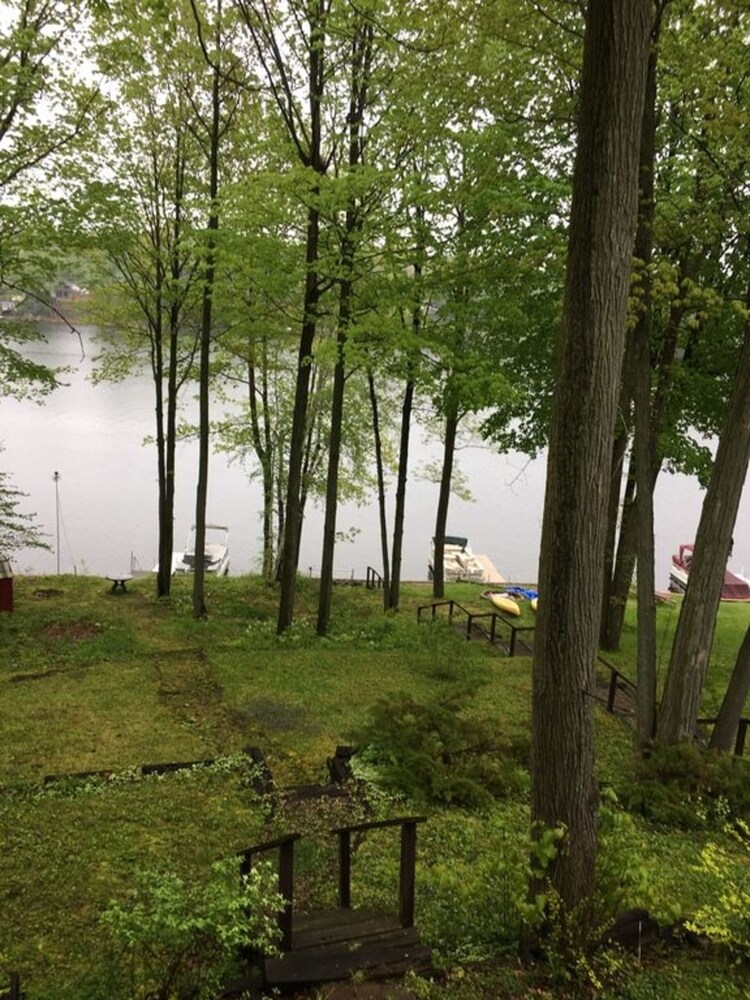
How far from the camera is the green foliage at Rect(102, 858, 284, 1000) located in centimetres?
282

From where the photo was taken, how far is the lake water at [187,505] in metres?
23.9

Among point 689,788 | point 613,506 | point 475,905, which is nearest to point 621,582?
point 613,506

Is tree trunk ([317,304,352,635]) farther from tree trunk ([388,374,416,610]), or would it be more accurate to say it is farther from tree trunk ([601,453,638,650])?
tree trunk ([601,453,638,650])

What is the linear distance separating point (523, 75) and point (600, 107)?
14.7 ft

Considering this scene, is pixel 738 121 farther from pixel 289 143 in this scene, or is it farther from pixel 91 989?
pixel 91 989

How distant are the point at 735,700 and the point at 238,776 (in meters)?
4.72

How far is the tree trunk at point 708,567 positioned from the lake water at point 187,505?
46.0 feet

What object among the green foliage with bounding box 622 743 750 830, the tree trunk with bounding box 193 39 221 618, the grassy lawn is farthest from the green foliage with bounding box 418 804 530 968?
the tree trunk with bounding box 193 39 221 618

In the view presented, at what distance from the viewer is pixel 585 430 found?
3043mm

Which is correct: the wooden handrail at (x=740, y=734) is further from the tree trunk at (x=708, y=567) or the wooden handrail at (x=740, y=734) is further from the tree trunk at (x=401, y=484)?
the tree trunk at (x=401, y=484)

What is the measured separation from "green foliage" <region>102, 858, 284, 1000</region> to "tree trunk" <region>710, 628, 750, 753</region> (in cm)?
490

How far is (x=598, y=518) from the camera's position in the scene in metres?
3.13

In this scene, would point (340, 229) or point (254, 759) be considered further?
point (340, 229)

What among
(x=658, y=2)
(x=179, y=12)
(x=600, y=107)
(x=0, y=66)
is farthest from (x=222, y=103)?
(x=600, y=107)
